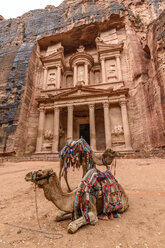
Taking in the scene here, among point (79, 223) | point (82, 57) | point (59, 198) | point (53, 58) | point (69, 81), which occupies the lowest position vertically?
point (79, 223)

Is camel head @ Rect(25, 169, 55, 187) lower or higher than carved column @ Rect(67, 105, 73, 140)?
lower

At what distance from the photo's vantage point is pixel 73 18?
2173 centimetres

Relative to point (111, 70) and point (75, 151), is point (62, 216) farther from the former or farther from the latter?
point (111, 70)

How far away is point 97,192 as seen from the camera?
8.15 ft

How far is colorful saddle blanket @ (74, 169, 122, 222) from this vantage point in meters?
2.24

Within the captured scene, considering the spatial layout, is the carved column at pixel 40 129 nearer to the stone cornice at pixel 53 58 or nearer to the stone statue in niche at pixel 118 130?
the stone statue in niche at pixel 118 130

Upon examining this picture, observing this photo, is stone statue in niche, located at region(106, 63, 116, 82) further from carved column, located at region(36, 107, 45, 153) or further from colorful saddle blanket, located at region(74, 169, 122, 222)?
colorful saddle blanket, located at region(74, 169, 122, 222)

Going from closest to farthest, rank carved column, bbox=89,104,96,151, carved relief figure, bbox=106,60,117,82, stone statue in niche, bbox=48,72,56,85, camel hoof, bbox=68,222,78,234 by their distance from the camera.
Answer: camel hoof, bbox=68,222,78,234, carved column, bbox=89,104,96,151, carved relief figure, bbox=106,60,117,82, stone statue in niche, bbox=48,72,56,85

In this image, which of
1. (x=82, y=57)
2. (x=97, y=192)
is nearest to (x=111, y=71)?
(x=82, y=57)

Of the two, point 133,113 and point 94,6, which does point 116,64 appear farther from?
point 94,6

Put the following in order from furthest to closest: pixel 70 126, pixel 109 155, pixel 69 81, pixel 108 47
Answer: pixel 69 81
pixel 108 47
pixel 70 126
pixel 109 155

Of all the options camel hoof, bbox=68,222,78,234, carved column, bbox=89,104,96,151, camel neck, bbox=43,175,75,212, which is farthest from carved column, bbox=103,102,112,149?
camel hoof, bbox=68,222,78,234

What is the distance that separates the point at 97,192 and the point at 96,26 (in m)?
24.9

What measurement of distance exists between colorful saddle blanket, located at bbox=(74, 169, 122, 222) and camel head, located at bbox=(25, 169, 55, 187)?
584mm
